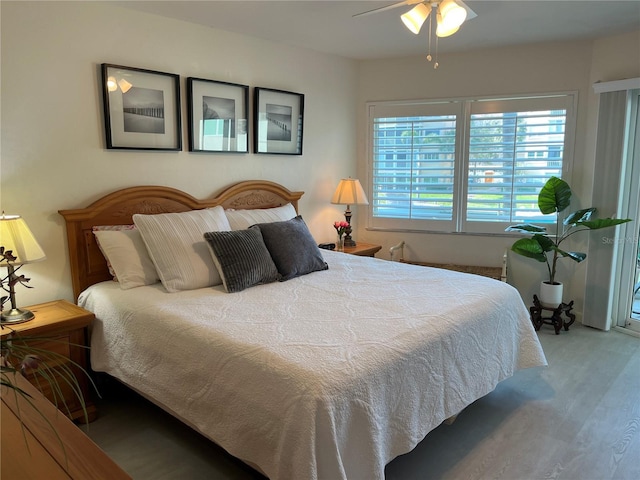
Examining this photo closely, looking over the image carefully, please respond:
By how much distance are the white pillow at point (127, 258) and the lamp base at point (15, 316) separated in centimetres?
A: 47

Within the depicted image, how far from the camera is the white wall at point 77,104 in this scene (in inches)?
101

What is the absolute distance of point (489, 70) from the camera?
4.16 meters

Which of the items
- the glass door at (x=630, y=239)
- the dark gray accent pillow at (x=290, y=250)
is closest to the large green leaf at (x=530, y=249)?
the glass door at (x=630, y=239)

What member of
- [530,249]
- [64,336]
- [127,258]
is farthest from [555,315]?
[64,336]

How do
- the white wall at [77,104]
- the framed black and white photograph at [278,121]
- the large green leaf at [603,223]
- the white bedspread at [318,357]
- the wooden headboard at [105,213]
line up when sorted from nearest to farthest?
the white bedspread at [318,357]
the white wall at [77,104]
the wooden headboard at [105,213]
the large green leaf at [603,223]
the framed black and white photograph at [278,121]

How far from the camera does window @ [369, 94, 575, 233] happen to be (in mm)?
4078

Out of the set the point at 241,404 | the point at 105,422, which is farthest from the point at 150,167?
the point at 241,404

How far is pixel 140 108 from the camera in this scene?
306cm

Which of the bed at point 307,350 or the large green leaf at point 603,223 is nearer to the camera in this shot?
the bed at point 307,350

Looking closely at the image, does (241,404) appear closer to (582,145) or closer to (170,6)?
(170,6)

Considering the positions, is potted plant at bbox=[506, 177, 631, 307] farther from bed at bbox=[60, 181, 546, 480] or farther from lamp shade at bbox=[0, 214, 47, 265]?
lamp shade at bbox=[0, 214, 47, 265]

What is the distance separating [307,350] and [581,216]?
2966mm

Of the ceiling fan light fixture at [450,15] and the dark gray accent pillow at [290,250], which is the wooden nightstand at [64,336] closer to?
the dark gray accent pillow at [290,250]

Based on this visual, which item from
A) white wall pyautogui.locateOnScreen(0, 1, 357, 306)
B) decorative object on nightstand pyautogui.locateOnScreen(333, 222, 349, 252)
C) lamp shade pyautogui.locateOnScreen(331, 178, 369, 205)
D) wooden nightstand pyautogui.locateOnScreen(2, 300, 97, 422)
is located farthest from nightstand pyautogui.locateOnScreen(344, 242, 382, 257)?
wooden nightstand pyautogui.locateOnScreen(2, 300, 97, 422)
